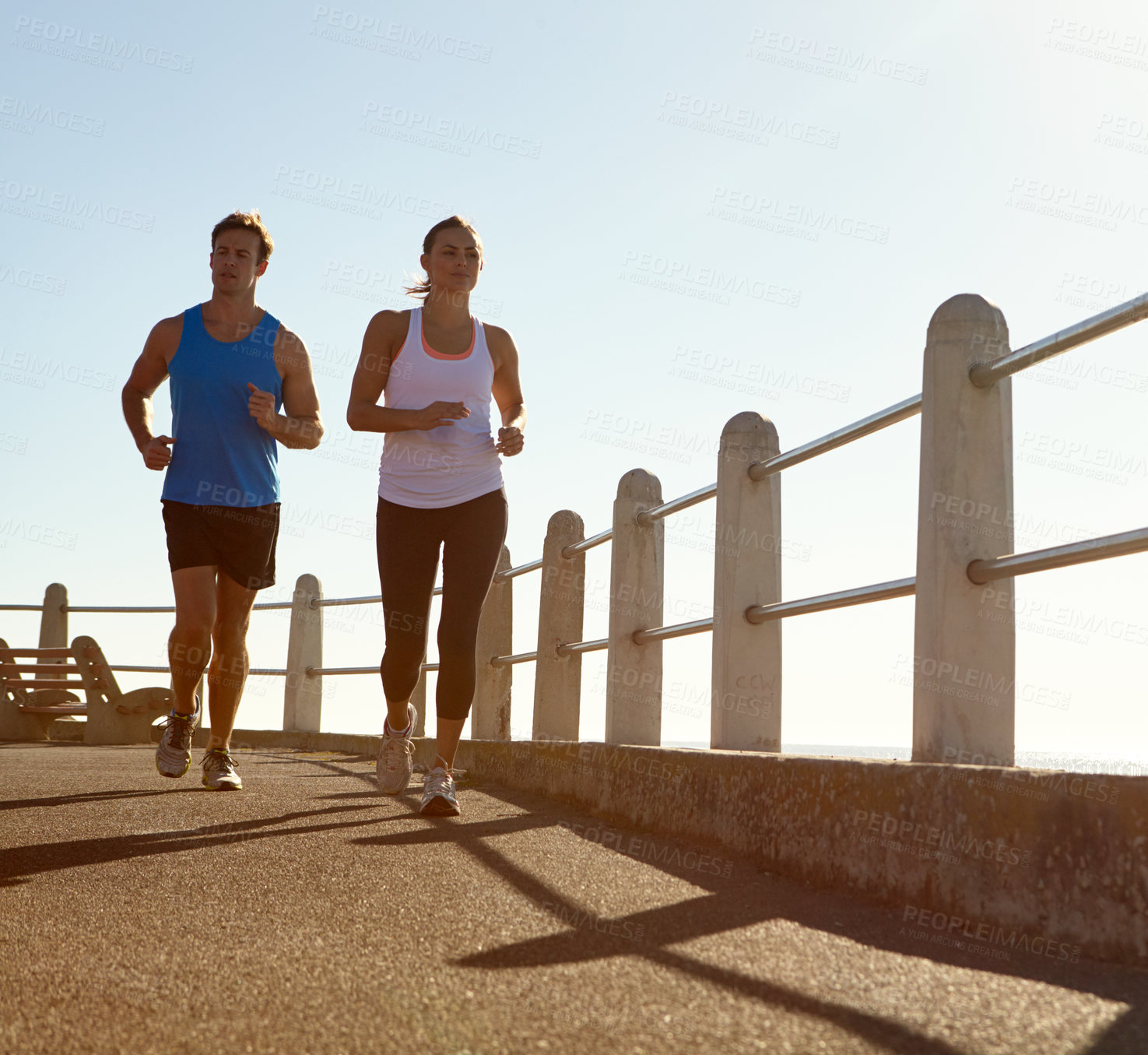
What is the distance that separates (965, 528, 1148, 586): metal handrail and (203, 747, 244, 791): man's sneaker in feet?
7.62

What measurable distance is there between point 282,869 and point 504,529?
58.4 inches

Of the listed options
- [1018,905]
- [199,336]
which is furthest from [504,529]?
[1018,905]

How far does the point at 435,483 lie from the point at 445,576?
272mm

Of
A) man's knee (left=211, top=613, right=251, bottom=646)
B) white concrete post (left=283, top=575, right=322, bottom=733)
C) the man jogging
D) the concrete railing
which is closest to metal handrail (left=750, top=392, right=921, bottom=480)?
the concrete railing

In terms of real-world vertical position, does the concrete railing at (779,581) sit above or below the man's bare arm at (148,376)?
below

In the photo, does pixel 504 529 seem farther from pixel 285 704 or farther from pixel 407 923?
pixel 285 704

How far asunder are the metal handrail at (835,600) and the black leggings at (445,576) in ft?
2.58

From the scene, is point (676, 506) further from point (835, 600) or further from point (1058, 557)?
point (1058, 557)

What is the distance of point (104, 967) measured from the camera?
1446 mm

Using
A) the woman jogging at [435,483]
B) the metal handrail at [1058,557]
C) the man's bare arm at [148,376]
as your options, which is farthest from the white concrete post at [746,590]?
the man's bare arm at [148,376]

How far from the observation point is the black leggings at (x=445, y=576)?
331cm

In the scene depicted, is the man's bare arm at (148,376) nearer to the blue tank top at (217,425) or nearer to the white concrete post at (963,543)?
the blue tank top at (217,425)

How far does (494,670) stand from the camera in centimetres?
552

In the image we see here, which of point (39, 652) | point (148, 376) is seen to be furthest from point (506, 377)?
point (39, 652)
